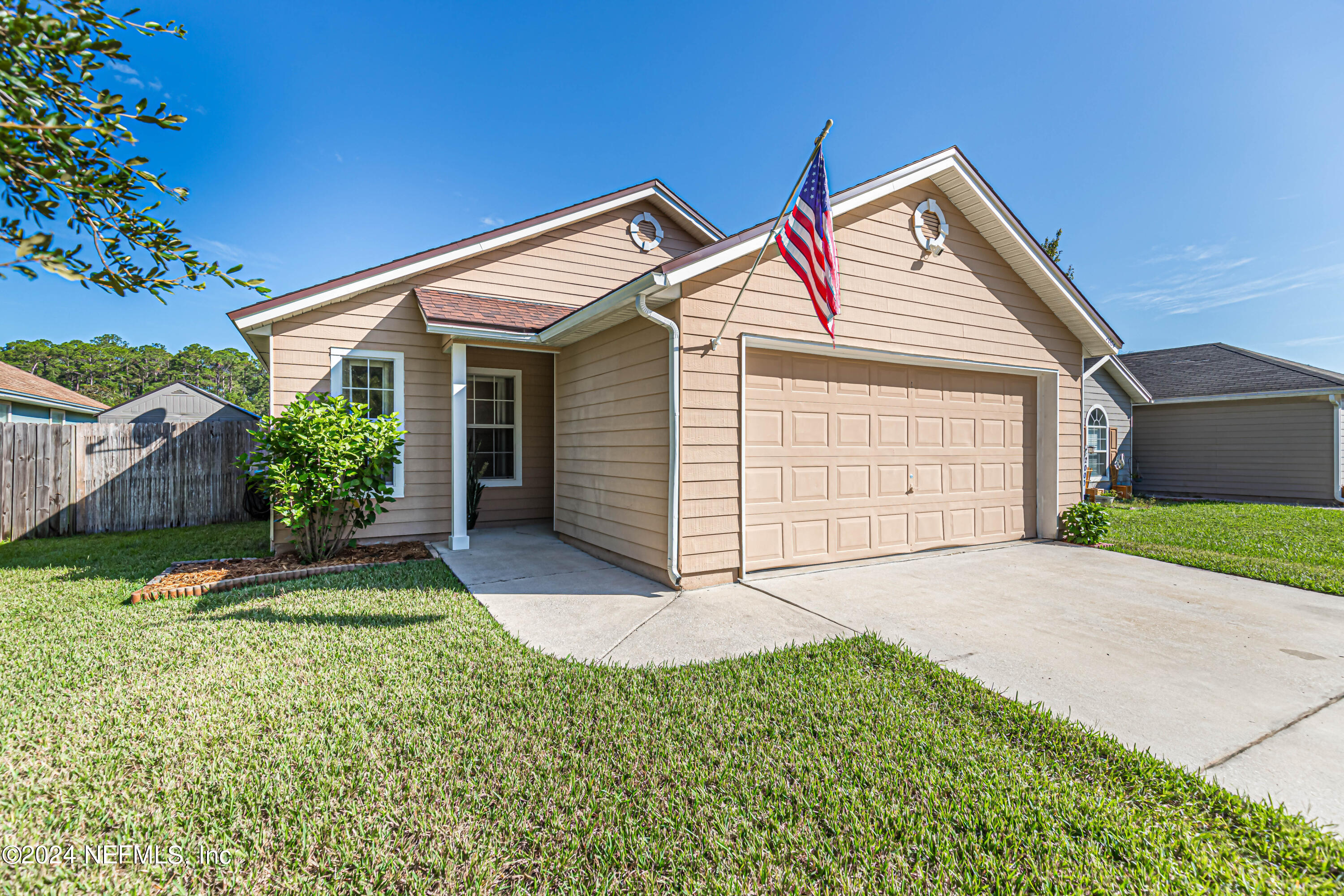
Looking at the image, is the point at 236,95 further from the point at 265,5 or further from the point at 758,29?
the point at 758,29

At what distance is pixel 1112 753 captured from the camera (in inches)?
100

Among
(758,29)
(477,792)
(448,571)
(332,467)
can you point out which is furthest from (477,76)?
(477,792)

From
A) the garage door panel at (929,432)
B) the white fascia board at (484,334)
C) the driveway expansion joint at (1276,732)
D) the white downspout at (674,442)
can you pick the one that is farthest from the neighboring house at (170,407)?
the driveway expansion joint at (1276,732)

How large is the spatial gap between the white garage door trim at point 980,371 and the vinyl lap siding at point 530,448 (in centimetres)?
422

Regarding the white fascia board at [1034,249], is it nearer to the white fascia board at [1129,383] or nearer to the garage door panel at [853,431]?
the garage door panel at [853,431]

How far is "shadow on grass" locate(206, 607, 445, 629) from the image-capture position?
4219 mm

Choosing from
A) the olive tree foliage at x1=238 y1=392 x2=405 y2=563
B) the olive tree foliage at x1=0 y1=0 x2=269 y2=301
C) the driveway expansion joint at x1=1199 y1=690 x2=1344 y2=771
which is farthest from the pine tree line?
the driveway expansion joint at x1=1199 y1=690 x2=1344 y2=771

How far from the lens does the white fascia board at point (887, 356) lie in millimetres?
5812

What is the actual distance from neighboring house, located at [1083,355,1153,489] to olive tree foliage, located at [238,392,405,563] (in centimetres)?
1662

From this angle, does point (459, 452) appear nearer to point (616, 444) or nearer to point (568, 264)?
point (616, 444)

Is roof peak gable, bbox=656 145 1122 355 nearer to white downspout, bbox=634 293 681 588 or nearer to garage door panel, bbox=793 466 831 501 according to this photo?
white downspout, bbox=634 293 681 588

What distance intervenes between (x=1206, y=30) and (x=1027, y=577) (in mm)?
8342

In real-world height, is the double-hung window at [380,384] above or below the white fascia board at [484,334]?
below

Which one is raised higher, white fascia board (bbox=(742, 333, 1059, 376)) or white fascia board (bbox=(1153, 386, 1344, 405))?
white fascia board (bbox=(1153, 386, 1344, 405))
